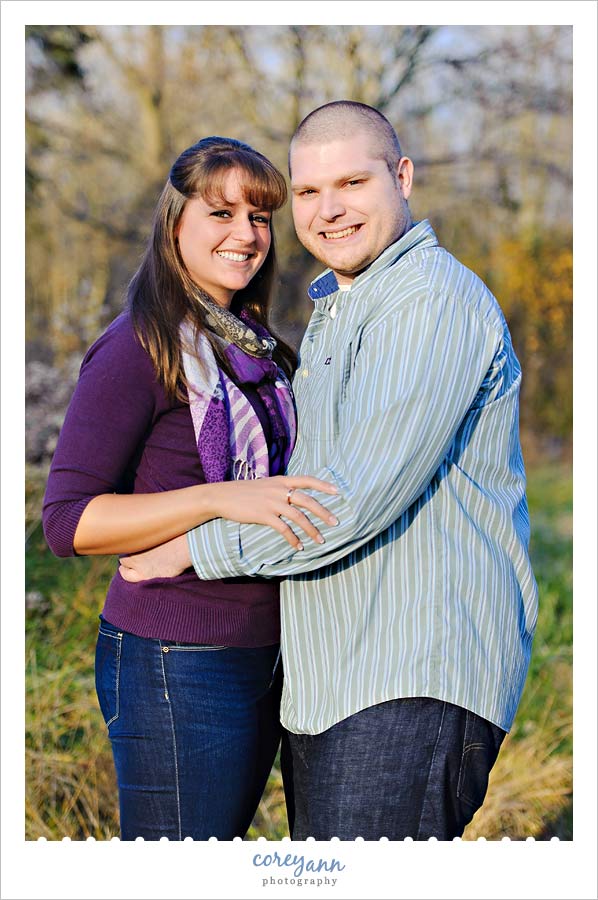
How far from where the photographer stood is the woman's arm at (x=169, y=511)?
7.13 ft

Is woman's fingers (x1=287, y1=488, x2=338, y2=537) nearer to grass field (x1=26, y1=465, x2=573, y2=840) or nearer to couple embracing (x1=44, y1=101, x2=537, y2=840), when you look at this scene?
couple embracing (x1=44, y1=101, x2=537, y2=840)

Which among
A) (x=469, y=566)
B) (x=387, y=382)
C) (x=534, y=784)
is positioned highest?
(x=387, y=382)

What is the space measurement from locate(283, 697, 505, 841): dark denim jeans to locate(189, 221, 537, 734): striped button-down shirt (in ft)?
0.15

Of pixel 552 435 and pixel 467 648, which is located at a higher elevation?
pixel 552 435

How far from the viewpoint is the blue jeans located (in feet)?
7.66

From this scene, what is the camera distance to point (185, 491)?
7.45 ft

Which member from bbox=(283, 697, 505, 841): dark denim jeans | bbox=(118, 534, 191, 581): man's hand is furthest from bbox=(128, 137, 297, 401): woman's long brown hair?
bbox=(283, 697, 505, 841): dark denim jeans

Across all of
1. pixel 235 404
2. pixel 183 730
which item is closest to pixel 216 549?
pixel 235 404

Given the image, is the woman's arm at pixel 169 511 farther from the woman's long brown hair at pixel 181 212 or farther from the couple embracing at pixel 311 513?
the woman's long brown hair at pixel 181 212
